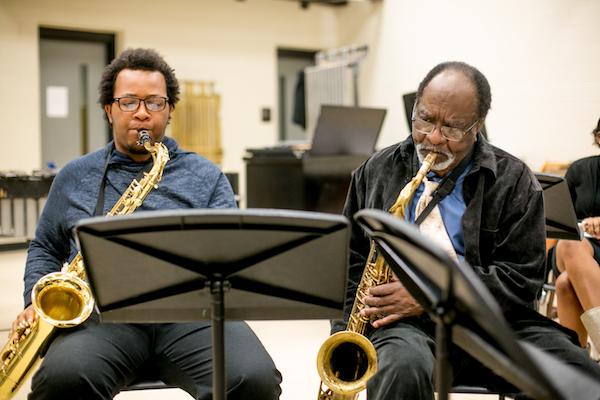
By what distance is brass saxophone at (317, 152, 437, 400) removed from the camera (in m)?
1.65

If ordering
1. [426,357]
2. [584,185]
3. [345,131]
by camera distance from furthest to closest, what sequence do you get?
1. [345,131]
2. [584,185]
3. [426,357]

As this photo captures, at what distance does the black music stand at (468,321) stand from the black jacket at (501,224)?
0.58m

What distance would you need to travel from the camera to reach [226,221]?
3.88 feet

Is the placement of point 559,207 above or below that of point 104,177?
below

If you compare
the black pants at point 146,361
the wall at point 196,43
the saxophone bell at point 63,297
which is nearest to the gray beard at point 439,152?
the black pants at point 146,361

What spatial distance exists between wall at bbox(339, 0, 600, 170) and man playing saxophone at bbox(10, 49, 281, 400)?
363 cm

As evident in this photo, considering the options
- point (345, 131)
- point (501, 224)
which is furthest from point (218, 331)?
point (345, 131)

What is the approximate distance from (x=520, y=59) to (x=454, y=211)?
12.7 ft

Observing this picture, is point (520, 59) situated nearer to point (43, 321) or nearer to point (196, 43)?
point (196, 43)

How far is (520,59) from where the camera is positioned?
5.06 m

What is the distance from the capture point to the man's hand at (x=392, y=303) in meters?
1.72

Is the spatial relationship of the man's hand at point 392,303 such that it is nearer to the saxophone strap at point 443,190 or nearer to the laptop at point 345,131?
the saxophone strap at point 443,190

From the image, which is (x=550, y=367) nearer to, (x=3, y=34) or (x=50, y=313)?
(x=50, y=313)

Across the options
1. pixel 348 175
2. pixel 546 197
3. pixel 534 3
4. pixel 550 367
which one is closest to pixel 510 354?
pixel 550 367
